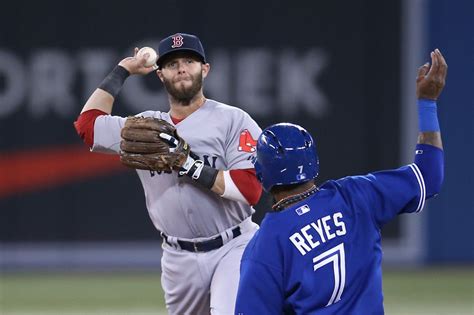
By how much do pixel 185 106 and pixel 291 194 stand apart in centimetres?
189

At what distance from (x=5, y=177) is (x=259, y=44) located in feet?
10.9

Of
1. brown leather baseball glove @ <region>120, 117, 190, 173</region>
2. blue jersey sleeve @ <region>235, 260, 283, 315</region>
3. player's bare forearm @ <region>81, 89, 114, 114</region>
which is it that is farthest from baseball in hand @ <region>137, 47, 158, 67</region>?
blue jersey sleeve @ <region>235, 260, 283, 315</region>

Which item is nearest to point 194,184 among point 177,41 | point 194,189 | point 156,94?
point 194,189

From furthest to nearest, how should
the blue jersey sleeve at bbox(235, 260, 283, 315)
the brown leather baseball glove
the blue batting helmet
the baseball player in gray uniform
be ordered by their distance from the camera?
the baseball player in gray uniform
the brown leather baseball glove
the blue batting helmet
the blue jersey sleeve at bbox(235, 260, 283, 315)

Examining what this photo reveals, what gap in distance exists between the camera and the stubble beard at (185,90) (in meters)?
5.23

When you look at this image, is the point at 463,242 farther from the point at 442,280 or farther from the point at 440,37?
the point at 440,37

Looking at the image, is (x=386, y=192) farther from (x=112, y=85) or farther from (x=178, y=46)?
(x=112, y=85)

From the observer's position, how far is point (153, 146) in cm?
489

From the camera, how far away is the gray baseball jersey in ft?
17.1

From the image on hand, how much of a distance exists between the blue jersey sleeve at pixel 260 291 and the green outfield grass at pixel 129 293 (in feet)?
17.0

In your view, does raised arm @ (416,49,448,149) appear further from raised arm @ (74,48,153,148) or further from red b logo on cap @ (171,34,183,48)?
raised arm @ (74,48,153,148)

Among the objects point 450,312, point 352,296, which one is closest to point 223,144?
point 352,296

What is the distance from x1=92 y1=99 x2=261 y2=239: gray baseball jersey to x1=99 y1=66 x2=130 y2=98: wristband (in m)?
0.16

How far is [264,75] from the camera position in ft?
38.9
